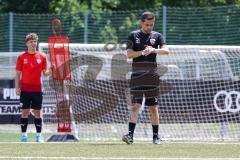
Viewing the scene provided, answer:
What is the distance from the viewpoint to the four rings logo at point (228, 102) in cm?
1428

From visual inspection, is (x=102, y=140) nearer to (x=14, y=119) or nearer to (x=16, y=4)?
(x=14, y=119)

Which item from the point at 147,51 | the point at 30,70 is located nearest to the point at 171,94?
the point at 30,70

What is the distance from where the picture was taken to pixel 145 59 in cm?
1208

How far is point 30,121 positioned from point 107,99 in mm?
2163

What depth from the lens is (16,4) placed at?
28141 mm

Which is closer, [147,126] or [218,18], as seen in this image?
[147,126]

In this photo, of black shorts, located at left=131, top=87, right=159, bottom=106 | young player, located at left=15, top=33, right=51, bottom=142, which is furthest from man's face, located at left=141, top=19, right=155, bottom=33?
young player, located at left=15, top=33, right=51, bottom=142

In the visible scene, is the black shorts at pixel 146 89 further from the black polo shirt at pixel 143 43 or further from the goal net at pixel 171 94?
the goal net at pixel 171 94

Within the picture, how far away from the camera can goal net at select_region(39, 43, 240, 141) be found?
46.8ft

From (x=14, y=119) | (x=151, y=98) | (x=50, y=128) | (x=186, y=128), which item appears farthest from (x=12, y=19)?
(x=151, y=98)

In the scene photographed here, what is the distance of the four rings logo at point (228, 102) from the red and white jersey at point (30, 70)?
325 cm

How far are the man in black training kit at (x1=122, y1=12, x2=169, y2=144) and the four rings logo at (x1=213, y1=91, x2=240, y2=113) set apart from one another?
2398 millimetres

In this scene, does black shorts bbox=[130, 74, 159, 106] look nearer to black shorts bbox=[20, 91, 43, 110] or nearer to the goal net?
black shorts bbox=[20, 91, 43, 110]

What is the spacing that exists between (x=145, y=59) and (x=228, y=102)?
2.86 metres
